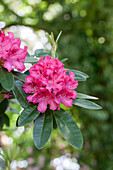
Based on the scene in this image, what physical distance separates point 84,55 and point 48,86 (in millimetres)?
1860

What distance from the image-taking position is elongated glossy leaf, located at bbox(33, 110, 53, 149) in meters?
0.51

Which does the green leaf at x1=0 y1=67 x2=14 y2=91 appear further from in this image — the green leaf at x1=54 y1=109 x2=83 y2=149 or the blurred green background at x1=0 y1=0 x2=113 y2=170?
the blurred green background at x1=0 y1=0 x2=113 y2=170

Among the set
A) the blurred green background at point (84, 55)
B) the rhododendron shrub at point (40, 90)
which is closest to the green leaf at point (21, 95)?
the rhododendron shrub at point (40, 90)

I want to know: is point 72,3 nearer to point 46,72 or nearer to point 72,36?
point 72,36

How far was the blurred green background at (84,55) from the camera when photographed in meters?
2.27

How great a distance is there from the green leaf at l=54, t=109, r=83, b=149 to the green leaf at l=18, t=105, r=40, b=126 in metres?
0.07

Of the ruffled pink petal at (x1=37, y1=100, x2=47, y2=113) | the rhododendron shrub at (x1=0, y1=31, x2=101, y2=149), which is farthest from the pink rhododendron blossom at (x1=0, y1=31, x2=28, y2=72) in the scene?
the ruffled pink petal at (x1=37, y1=100, x2=47, y2=113)

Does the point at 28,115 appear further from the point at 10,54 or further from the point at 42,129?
the point at 10,54

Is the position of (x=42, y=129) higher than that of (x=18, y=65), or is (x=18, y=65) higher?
(x=18, y=65)

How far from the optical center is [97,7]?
2.35 m

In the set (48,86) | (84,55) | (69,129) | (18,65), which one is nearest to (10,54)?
(18,65)

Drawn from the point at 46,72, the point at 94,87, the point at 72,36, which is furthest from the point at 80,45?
the point at 46,72

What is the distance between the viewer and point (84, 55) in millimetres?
2338

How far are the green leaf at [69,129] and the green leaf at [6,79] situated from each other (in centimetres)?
16
